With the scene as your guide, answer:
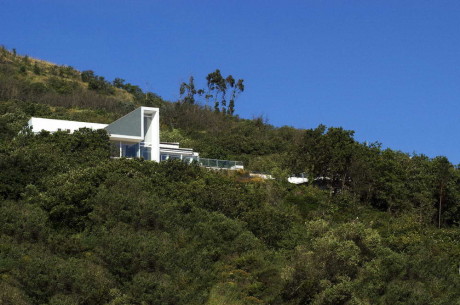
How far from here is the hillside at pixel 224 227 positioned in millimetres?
22188

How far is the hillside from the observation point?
22188 mm

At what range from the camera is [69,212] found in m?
29.1

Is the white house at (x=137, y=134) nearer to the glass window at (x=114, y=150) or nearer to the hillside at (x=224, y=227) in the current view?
the glass window at (x=114, y=150)

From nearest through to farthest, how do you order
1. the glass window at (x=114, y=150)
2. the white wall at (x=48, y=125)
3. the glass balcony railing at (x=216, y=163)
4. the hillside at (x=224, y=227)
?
the hillside at (x=224, y=227)
the glass window at (x=114, y=150)
the white wall at (x=48, y=125)
the glass balcony railing at (x=216, y=163)

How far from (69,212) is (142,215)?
3750mm

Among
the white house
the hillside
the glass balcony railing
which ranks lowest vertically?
the hillside

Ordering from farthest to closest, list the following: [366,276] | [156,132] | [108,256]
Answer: [156,132]
[366,276]
[108,256]

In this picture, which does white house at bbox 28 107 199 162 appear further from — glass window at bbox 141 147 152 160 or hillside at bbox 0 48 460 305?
hillside at bbox 0 48 460 305

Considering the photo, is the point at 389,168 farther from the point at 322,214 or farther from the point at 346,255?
the point at 346,255

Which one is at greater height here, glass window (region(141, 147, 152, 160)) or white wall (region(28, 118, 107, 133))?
white wall (region(28, 118, 107, 133))

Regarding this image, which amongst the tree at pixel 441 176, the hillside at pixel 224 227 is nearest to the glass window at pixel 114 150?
the hillside at pixel 224 227

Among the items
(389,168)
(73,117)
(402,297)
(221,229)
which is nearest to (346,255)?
(402,297)

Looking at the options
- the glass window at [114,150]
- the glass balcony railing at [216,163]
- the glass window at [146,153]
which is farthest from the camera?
the glass balcony railing at [216,163]

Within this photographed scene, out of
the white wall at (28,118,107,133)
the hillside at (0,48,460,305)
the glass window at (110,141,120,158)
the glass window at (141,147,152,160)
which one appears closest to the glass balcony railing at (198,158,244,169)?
the hillside at (0,48,460,305)
